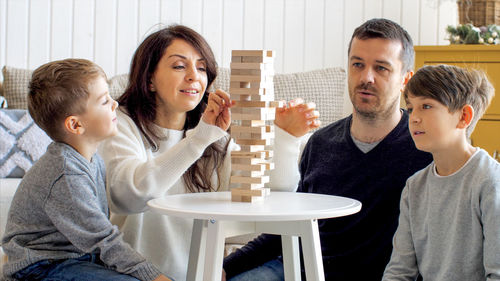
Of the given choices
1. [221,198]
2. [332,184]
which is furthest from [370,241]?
[221,198]

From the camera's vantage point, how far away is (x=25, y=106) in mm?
2699

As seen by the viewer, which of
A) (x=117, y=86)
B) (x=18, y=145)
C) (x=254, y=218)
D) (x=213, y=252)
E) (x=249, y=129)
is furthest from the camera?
(x=117, y=86)

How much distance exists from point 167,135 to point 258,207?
541 millimetres

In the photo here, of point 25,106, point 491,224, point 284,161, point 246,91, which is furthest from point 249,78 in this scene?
point 25,106

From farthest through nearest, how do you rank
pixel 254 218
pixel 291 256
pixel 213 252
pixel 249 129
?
1. pixel 291 256
2. pixel 249 129
3. pixel 213 252
4. pixel 254 218

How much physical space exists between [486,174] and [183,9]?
2163 millimetres

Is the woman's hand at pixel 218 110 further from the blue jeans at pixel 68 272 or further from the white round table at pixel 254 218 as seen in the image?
the blue jeans at pixel 68 272

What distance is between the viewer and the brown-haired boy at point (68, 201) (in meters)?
1.33

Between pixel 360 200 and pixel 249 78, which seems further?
pixel 360 200

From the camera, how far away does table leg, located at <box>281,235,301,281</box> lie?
1562 mm

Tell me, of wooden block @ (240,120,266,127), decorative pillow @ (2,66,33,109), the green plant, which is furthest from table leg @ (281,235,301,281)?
the green plant

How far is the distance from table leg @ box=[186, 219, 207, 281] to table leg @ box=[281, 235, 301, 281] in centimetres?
22

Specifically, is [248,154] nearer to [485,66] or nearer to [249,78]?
[249,78]

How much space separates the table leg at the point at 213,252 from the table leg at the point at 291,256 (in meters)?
0.32
